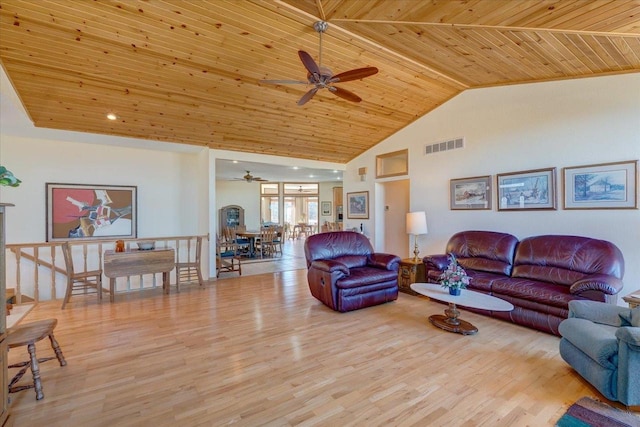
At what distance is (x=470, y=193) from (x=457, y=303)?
2.55 metres

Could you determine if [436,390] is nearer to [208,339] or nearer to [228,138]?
[208,339]

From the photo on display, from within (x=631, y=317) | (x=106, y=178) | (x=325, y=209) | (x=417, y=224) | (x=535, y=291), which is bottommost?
(x=535, y=291)

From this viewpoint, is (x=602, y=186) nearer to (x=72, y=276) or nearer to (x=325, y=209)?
(x=72, y=276)

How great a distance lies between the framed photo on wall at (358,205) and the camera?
699 centimetres

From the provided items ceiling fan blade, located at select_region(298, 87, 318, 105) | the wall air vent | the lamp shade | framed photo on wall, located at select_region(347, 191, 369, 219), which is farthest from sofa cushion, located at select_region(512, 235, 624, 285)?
framed photo on wall, located at select_region(347, 191, 369, 219)

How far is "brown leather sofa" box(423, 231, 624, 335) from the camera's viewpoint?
2.95m

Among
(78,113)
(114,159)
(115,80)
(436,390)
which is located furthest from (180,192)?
(436,390)

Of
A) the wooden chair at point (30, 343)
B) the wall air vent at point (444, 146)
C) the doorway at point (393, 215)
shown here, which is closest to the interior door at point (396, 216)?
the doorway at point (393, 215)

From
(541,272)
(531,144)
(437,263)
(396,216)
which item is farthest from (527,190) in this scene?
(396,216)

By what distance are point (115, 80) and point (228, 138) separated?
2.02 metres

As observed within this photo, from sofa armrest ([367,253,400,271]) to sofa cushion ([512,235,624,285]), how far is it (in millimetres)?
1496

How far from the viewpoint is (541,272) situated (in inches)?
138

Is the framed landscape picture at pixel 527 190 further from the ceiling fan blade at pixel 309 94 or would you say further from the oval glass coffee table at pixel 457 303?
the ceiling fan blade at pixel 309 94

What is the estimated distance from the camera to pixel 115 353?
272 centimetres
